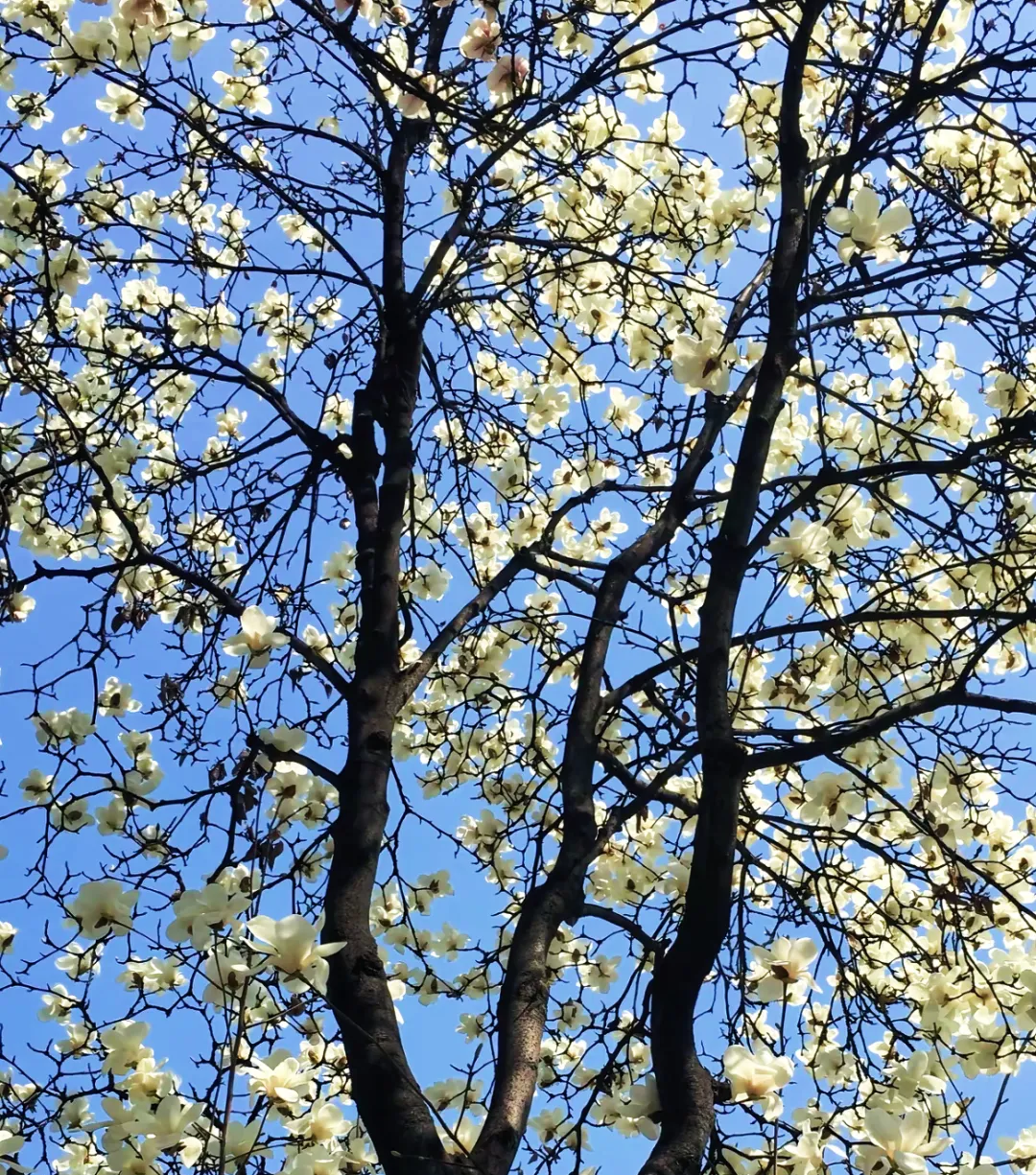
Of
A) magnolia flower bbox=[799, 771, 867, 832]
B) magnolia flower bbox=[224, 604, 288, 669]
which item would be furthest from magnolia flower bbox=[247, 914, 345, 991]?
magnolia flower bbox=[799, 771, 867, 832]

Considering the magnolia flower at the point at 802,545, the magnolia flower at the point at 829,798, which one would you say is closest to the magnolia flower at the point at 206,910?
the magnolia flower at the point at 802,545

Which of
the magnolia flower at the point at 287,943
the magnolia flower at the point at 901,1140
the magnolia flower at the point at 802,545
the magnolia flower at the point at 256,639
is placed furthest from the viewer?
the magnolia flower at the point at 802,545

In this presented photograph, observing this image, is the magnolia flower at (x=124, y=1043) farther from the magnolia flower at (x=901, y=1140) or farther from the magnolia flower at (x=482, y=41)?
the magnolia flower at (x=482, y=41)

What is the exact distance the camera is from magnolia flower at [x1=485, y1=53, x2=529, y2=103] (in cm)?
301

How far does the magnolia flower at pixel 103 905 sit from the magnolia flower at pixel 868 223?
197 cm

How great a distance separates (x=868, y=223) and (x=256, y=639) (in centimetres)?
152

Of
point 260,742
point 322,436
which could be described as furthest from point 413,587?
point 260,742

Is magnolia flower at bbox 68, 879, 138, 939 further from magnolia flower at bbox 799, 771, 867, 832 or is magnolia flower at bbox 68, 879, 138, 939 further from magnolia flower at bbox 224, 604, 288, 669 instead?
magnolia flower at bbox 799, 771, 867, 832

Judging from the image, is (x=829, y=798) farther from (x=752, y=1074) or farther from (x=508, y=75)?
(x=508, y=75)

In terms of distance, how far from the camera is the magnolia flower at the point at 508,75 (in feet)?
9.88

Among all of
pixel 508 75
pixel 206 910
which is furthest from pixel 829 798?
pixel 508 75

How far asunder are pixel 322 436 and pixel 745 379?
1240mm

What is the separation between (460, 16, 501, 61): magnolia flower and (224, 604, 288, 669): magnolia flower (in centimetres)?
147

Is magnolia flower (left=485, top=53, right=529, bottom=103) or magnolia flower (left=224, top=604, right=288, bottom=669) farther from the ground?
magnolia flower (left=485, top=53, right=529, bottom=103)
